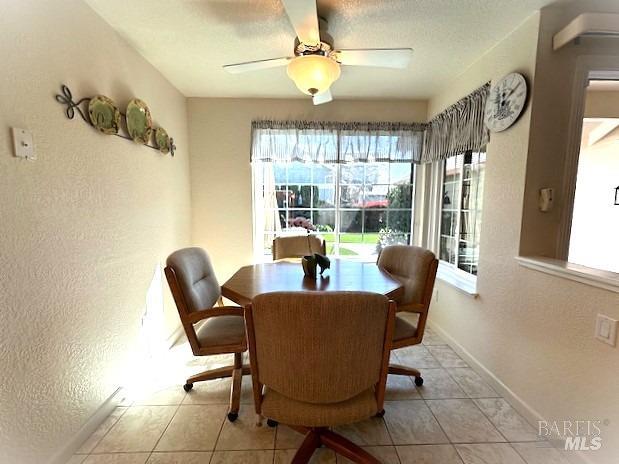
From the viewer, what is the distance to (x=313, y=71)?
4.80 ft

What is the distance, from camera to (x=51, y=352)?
4.09ft

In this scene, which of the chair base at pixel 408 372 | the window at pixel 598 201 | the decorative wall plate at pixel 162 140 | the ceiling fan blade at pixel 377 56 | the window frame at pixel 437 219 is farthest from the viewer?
the window at pixel 598 201

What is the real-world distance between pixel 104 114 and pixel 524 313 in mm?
2731

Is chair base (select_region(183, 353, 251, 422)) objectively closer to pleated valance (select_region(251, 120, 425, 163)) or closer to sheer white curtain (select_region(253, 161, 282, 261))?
sheer white curtain (select_region(253, 161, 282, 261))

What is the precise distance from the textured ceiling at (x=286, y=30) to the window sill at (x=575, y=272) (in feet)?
4.72

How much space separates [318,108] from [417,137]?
1125 mm

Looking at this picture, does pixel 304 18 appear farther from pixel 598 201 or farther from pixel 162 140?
pixel 598 201

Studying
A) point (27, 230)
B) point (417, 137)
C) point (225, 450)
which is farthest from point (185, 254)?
point (417, 137)

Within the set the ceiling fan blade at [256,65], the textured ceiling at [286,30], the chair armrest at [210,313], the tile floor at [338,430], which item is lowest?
the tile floor at [338,430]

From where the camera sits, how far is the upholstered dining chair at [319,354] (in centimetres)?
91

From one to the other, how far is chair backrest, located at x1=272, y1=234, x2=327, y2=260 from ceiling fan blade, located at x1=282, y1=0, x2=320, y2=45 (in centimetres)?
163

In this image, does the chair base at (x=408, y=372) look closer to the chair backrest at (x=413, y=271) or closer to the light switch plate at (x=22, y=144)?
the chair backrest at (x=413, y=271)

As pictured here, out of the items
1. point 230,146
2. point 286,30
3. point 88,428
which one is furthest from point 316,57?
point 88,428

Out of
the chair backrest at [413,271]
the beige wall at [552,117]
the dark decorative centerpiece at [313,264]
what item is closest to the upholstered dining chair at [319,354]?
the chair backrest at [413,271]
